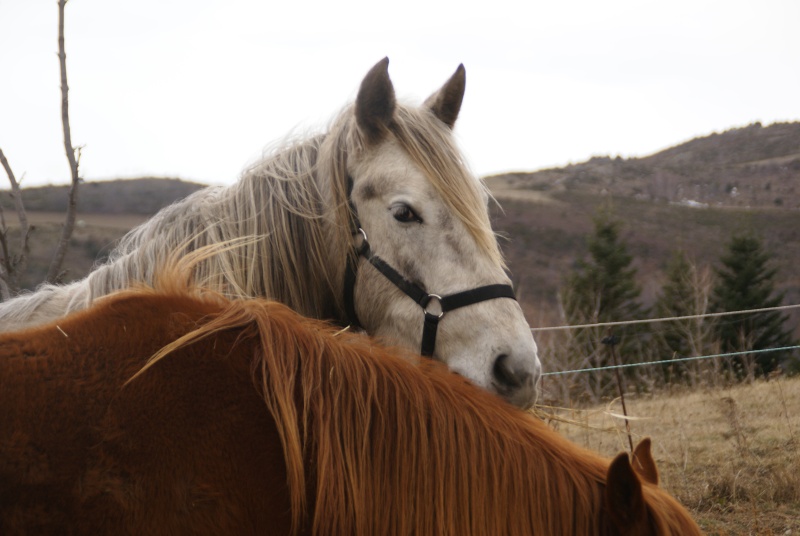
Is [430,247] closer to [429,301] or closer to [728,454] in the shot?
[429,301]

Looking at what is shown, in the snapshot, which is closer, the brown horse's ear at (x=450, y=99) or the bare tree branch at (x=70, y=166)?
the brown horse's ear at (x=450, y=99)

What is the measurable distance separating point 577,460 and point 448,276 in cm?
124

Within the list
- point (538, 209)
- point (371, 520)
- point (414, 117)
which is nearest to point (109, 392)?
point (371, 520)

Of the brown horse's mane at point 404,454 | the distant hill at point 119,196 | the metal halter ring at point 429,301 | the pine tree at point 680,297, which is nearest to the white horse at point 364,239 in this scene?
the metal halter ring at point 429,301

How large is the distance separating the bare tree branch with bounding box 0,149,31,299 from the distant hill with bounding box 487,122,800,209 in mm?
63252

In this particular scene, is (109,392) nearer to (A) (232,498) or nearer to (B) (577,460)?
(A) (232,498)

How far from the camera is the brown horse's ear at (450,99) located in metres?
3.23

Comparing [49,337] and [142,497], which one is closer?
[142,497]

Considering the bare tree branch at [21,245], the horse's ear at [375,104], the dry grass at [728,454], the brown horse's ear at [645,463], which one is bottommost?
the dry grass at [728,454]

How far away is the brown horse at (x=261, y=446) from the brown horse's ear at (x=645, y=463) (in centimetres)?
13

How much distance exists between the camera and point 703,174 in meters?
85.9

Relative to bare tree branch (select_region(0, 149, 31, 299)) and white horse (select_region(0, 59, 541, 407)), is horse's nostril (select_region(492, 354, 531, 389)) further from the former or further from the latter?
bare tree branch (select_region(0, 149, 31, 299))

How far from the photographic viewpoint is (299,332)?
163 cm

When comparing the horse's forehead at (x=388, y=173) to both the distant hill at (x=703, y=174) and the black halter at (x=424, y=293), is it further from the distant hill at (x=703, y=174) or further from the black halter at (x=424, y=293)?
the distant hill at (x=703, y=174)
